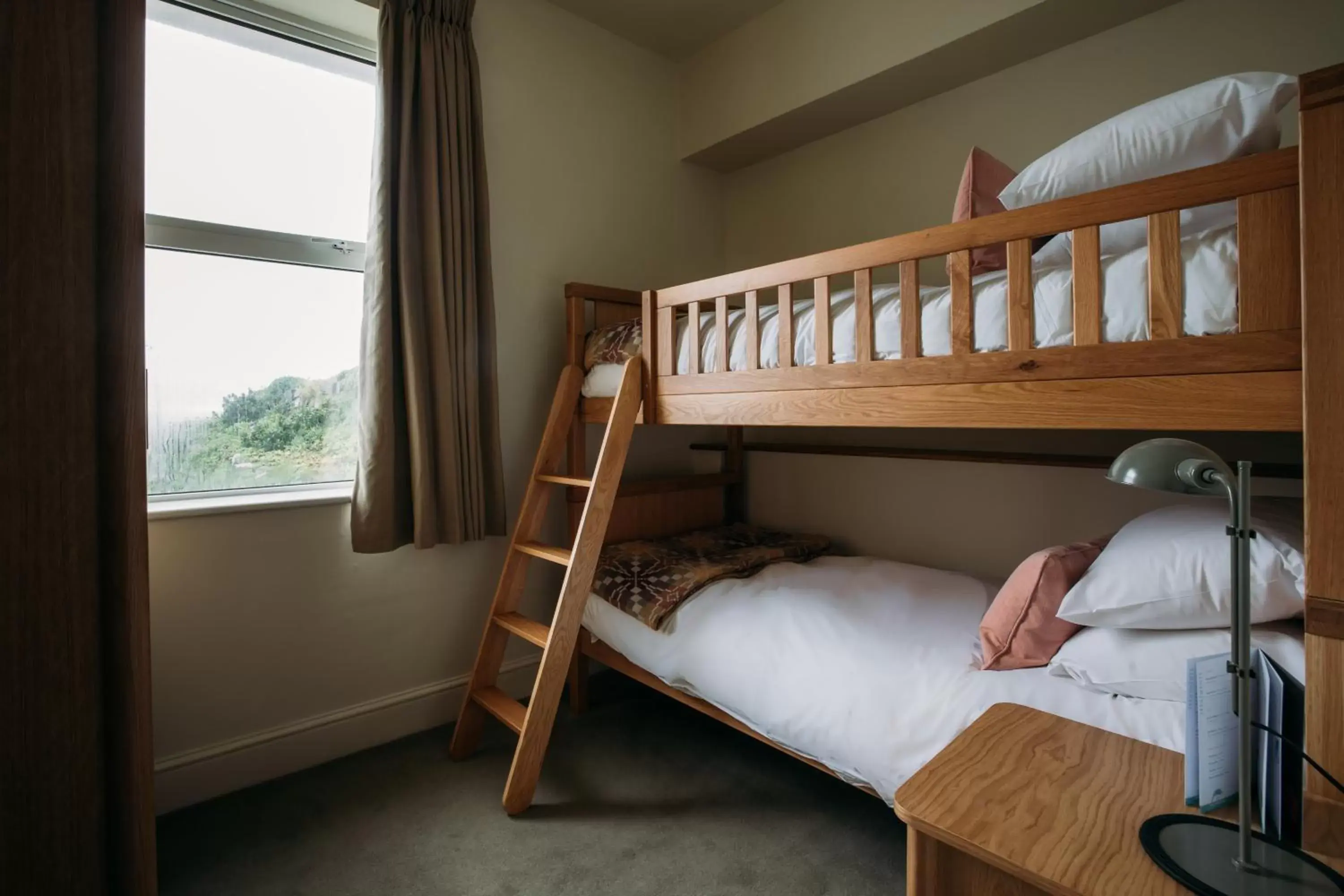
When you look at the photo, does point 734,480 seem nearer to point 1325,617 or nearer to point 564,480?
point 564,480

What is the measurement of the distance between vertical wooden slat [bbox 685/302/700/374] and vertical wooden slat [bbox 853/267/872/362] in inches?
19.4

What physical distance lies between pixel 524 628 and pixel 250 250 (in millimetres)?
1382

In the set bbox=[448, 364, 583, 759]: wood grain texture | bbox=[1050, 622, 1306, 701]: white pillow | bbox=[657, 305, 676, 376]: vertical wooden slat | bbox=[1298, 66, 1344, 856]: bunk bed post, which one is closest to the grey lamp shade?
bbox=[1298, 66, 1344, 856]: bunk bed post

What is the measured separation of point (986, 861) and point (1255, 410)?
2.49 feet

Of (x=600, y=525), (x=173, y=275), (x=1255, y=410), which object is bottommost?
(x=600, y=525)

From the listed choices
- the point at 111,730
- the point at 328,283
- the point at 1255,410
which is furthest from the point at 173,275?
the point at 1255,410

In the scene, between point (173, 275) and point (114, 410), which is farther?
point (173, 275)

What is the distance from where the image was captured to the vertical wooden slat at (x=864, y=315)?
1490 mm

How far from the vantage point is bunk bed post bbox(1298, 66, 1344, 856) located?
34.4 inches

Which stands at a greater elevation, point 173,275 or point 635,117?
point 635,117

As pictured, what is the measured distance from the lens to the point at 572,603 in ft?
6.18

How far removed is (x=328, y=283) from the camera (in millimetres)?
2225

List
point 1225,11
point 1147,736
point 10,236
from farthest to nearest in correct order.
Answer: point 1225,11
point 1147,736
point 10,236

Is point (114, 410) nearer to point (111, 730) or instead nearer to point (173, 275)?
point (111, 730)
